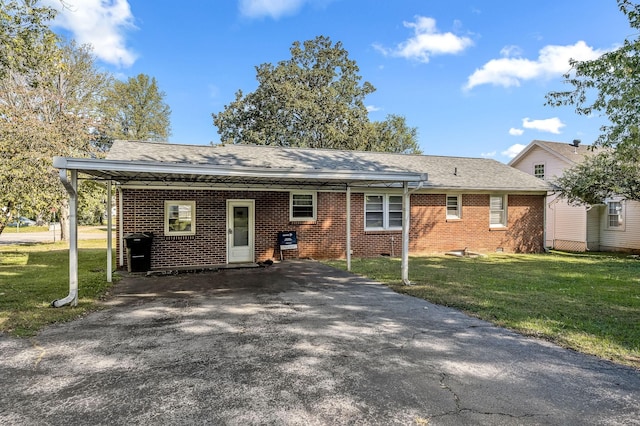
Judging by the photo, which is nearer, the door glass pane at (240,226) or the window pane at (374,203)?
the door glass pane at (240,226)

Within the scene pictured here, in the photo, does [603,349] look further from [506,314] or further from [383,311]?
[383,311]

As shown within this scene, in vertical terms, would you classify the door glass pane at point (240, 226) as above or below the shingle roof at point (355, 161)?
below

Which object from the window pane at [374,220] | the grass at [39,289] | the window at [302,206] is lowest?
the grass at [39,289]

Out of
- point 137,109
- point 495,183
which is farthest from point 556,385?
point 137,109

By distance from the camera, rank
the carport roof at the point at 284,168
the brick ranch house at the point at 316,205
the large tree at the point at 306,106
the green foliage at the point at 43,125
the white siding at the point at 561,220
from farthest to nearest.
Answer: the large tree at the point at 306,106 < the white siding at the point at 561,220 < the green foliage at the point at 43,125 < the brick ranch house at the point at 316,205 < the carport roof at the point at 284,168

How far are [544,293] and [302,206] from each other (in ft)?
25.5

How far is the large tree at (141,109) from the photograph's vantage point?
36.1 meters

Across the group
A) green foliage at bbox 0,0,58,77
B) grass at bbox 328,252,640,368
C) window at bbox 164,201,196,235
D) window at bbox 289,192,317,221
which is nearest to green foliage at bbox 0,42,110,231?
green foliage at bbox 0,0,58,77

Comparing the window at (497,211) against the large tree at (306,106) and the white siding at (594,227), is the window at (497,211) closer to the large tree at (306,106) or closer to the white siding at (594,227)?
the white siding at (594,227)

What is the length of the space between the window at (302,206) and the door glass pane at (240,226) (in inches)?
61.4

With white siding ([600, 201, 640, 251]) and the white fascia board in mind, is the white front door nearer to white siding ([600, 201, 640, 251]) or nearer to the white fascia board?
the white fascia board

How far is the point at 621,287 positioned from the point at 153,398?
10009 millimetres

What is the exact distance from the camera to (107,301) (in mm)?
7141

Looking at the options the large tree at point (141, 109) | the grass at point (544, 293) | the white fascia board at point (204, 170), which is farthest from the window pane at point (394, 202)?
the large tree at point (141, 109)
